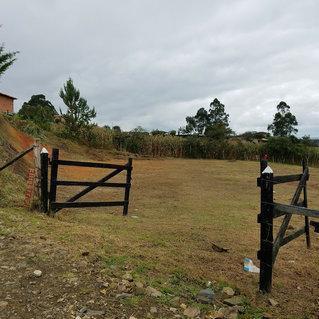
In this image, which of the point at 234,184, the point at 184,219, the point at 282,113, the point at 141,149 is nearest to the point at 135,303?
the point at 184,219

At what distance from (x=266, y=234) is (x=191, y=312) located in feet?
5.38

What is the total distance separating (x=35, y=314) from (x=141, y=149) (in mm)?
34376

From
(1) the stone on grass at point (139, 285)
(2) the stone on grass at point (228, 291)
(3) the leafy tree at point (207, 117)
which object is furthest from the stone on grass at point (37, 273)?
(3) the leafy tree at point (207, 117)

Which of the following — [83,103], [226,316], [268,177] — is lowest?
[226,316]

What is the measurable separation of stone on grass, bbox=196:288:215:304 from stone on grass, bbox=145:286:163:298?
493 millimetres

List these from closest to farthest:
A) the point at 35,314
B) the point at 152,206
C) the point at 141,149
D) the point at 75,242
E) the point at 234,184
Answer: the point at 35,314
the point at 75,242
the point at 152,206
the point at 234,184
the point at 141,149

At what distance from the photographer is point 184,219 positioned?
10531 millimetres

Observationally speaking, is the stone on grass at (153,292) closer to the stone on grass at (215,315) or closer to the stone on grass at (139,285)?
the stone on grass at (139,285)

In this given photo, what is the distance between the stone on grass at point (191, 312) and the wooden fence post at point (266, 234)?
54.9 inches

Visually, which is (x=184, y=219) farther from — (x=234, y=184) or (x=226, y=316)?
(x=234, y=184)

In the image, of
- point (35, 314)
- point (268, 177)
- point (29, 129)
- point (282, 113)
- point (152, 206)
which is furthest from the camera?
point (282, 113)

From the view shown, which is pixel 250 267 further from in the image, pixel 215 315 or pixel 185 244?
pixel 215 315

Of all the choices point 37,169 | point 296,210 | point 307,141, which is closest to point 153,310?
point 296,210

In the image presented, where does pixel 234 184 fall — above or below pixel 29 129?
below
